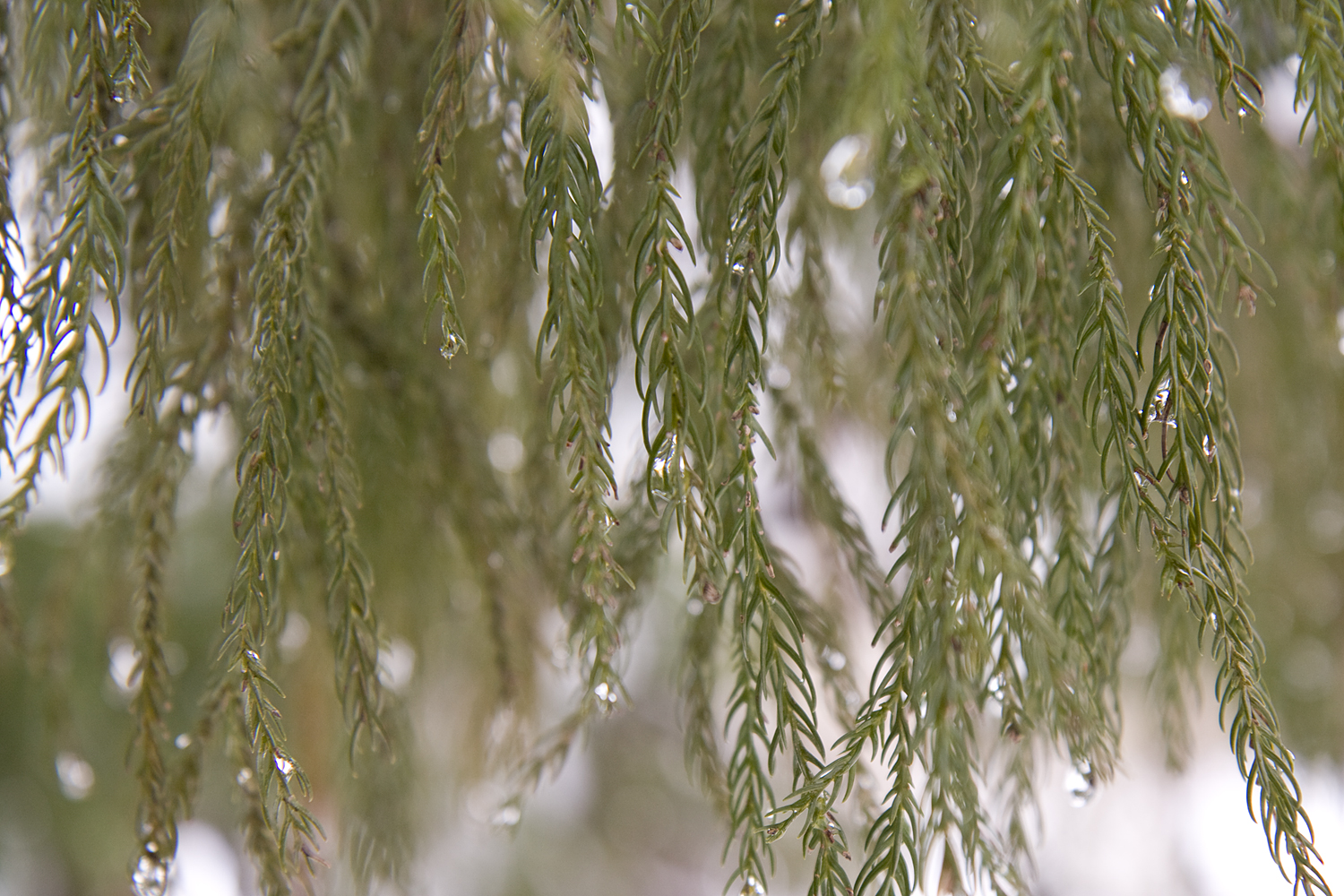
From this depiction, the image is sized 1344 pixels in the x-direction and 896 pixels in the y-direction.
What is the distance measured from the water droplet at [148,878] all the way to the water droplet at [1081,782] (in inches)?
24.2

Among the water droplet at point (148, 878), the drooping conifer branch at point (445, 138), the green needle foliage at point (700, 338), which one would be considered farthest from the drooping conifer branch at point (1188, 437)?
the water droplet at point (148, 878)

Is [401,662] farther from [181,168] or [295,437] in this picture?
[181,168]

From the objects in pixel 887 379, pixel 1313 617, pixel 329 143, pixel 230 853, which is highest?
pixel 887 379

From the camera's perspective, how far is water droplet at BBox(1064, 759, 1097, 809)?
0.56 m

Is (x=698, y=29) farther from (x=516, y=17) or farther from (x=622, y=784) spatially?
(x=622, y=784)

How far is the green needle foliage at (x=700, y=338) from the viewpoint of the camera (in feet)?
1.50

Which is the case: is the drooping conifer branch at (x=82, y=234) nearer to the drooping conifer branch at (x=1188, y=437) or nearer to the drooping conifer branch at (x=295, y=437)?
the drooping conifer branch at (x=295, y=437)

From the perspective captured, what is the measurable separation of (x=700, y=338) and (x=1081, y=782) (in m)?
0.40

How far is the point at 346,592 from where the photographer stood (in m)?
0.56

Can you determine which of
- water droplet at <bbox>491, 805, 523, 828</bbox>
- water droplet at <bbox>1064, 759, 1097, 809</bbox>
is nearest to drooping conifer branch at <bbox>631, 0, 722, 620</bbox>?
water droplet at <bbox>1064, 759, 1097, 809</bbox>

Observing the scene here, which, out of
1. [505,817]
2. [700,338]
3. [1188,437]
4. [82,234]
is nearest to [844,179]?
[700,338]

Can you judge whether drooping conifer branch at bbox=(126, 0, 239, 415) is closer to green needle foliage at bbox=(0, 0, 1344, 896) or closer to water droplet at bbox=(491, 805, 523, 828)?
green needle foliage at bbox=(0, 0, 1344, 896)

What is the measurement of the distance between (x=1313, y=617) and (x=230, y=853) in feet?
7.57

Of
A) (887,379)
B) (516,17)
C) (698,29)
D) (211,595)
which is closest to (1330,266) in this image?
(887,379)
